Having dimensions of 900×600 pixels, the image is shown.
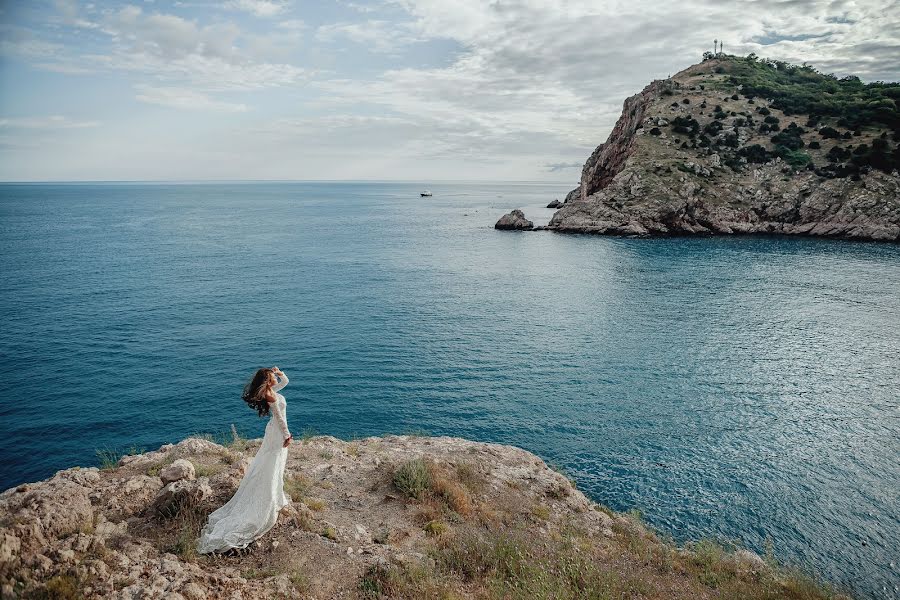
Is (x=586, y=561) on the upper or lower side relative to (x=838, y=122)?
lower

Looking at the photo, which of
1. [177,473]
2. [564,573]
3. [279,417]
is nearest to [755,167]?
[564,573]

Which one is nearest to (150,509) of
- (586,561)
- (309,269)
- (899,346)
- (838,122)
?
(586,561)

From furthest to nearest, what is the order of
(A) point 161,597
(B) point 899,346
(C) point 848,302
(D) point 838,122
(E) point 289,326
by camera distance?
1. (D) point 838,122
2. (C) point 848,302
3. (E) point 289,326
4. (B) point 899,346
5. (A) point 161,597

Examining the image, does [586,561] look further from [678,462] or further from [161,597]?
[678,462]

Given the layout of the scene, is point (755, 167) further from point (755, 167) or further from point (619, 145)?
point (619, 145)

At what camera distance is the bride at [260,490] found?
9.05 meters

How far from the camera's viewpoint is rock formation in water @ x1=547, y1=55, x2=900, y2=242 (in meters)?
79.1

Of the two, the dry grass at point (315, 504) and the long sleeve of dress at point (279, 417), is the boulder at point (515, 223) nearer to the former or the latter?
the dry grass at point (315, 504)

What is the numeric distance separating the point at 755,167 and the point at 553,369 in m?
80.7

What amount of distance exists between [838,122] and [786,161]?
16.0 metres

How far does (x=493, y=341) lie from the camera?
37438 mm

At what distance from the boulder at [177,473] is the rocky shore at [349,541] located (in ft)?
0.10

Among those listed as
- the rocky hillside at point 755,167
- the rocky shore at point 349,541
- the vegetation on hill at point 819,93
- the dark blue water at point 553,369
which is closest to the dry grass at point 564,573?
the rocky shore at point 349,541

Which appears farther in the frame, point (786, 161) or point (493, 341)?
point (786, 161)
